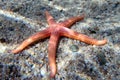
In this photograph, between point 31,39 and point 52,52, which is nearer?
point 52,52

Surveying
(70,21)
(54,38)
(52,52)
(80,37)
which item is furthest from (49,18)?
(52,52)

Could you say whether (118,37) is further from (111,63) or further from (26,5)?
(26,5)

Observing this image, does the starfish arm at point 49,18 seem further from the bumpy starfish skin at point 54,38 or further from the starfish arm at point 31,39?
the starfish arm at point 31,39

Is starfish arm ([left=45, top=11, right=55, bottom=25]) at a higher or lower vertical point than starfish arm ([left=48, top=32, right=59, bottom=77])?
higher

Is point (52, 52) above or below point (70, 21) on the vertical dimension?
below

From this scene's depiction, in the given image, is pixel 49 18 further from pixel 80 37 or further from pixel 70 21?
pixel 80 37

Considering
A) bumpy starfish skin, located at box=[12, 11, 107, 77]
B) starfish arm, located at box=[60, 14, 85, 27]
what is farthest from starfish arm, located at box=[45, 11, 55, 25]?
starfish arm, located at box=[60, 14, 85, 27]

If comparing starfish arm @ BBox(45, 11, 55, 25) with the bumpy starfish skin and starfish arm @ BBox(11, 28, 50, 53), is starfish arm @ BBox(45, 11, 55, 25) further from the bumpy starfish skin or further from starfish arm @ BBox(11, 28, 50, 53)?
starfish arm @ BBox(11, 28, 50, 53)

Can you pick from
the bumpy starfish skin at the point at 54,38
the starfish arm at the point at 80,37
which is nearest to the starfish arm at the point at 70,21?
the bumpy starfish skin at the point at 54,38

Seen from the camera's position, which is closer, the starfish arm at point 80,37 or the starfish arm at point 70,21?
the starfish arm at point 80,37
